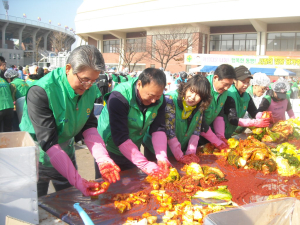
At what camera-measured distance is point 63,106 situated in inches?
71.1

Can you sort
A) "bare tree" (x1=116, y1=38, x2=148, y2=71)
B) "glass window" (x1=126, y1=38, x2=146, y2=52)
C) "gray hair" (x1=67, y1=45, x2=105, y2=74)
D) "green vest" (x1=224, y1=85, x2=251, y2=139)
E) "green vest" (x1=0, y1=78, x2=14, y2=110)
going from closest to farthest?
1. "gray hair" (x1=67, y1=45, x2=105, y2=74)
2. "green vest" (x1=224, y1=85, x2=251, y2=139)
3. "green vest" (x1=0, y1=78, x2=14, y2=110)
4. "bare tree" (x1=116, y1=38, x2=148, y2=71)
5. "glass window" (x1=126, y1=38, x2=146, y2=52)

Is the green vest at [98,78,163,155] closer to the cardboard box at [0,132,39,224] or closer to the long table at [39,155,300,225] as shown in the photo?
the long table at [39,155,300,225]

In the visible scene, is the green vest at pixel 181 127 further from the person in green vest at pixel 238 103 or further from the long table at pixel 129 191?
the person in green vest at pixel 238 103

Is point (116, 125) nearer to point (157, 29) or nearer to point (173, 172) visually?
point (173, 172)

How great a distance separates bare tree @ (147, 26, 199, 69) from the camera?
25.9 meters

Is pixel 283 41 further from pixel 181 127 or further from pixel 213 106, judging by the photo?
pixel 181 127

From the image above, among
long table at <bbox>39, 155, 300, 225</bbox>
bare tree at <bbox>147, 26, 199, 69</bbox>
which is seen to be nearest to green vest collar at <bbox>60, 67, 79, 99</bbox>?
long table at <bbox>39, 155, 300, 225</bbox>

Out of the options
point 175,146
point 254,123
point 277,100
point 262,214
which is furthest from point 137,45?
point 262,214

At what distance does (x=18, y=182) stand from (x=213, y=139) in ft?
7.11

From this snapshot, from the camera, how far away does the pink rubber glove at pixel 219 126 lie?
3244 millimetres

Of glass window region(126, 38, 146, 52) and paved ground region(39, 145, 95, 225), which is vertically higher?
glass window region(126, 38, 146, 52)

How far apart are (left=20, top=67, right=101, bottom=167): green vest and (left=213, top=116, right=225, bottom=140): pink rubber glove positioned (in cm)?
175

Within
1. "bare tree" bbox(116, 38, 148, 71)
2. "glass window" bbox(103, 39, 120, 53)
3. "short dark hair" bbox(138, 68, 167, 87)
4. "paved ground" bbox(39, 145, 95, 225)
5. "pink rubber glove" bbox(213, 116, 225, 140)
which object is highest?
"glass window" bbox(103, 39, 120, 53)

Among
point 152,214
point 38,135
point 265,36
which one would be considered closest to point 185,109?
point 152,214
